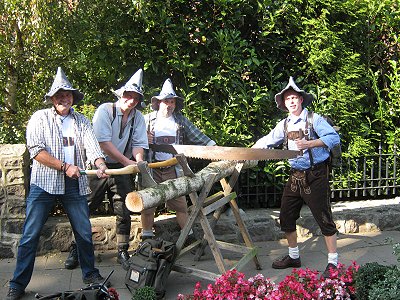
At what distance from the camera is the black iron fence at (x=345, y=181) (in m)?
6.91

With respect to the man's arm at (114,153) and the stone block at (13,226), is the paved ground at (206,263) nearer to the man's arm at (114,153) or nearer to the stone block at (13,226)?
the stone block at (13,226)

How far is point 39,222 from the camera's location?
4.58 metres

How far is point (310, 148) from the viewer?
4.93m

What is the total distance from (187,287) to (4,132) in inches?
123

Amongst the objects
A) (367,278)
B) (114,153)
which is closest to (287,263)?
(367,278)

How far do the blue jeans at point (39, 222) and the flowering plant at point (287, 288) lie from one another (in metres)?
1.25

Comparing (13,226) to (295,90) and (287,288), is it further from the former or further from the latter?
(295,90)

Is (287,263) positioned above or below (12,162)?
below

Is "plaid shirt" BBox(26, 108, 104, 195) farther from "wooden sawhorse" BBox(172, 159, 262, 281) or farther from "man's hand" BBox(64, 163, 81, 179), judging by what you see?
"wooden sawhorse" BBox(172, 159, 262, 281)

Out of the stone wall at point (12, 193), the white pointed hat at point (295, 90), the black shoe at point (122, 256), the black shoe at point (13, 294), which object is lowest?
the black shoe at point (13, 294)

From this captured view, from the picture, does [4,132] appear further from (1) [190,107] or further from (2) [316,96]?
(2) [316,96]

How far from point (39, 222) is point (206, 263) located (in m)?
2.03

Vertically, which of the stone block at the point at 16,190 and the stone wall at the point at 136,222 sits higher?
the stone block at the point at 16,190

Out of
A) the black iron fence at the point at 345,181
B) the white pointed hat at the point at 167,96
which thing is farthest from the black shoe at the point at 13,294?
the black iron fence at the point at 345,181
